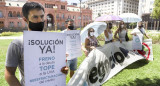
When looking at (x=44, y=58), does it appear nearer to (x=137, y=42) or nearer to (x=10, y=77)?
(x=10, y=77)

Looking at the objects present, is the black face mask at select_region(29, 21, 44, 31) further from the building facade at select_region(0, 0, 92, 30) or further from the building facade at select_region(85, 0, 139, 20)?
the building facade at select_region(85, 0, 139, 20)

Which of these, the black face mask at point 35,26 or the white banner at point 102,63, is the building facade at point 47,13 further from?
the black face mask at point 35,26

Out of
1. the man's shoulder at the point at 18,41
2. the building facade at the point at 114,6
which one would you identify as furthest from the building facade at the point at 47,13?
the man's shoulder at the point at 18,41

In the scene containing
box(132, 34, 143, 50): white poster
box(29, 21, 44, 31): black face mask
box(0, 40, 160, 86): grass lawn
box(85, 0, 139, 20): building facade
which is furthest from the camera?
box(85, 0, 139, 20): building facade

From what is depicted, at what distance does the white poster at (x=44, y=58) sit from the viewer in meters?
1.49

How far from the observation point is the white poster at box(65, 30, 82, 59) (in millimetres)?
3492

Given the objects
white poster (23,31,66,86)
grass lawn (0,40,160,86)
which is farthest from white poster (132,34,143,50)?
white poster (23,31,66,86)

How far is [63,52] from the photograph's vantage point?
1.84m

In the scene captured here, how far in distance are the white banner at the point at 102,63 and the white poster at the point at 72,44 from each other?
1.37ft

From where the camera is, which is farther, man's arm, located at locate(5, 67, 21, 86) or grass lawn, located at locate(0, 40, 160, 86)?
grass lawn, located at locate(0, 40, 160, 86)

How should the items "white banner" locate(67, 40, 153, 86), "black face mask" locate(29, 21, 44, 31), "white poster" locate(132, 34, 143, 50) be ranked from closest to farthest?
"black face mask" locate(29, 21, 44, 31) < "white banner" locate(67, 40, 153, 86) < "white poster" locate(132, 34, 143, 50)

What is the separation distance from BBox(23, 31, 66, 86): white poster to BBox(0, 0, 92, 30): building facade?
3409 centimetres

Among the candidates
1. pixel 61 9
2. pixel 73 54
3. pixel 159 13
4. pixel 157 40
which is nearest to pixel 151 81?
pixel 73 54

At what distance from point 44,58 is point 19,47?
321mm
